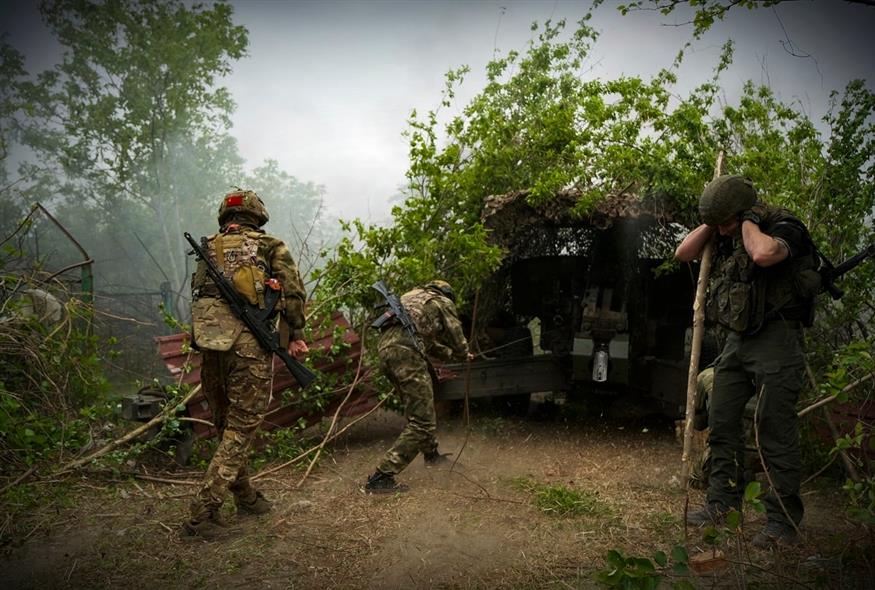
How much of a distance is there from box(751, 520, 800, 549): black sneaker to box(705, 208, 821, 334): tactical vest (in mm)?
1096

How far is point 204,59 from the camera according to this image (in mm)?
16547

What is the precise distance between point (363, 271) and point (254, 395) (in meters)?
2.50

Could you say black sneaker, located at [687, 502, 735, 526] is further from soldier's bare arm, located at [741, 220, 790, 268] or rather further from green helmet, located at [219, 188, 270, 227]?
green helmet, located at [219, 188, 270, 227]

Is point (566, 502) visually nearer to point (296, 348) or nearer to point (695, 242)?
point (695, 242)

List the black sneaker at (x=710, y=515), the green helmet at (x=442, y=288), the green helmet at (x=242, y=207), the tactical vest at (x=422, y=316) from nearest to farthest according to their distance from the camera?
the black sneaker at (x=710, y=515), the green helmet at (x=242, y=207), the tactical vest at (x=422, y=316), the green helmet at (x=442, y=288)

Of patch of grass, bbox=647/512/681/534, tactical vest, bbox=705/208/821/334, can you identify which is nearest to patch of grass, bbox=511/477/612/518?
patch of grass, bbox=647/512/681/534

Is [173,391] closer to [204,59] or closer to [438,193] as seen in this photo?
[438,193]

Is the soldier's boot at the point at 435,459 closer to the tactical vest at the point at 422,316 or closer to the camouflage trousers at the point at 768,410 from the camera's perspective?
the tactical vest at the point at 422,316

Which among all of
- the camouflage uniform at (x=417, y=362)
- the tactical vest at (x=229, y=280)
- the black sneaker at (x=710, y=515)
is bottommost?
the black sneaker at (x=710, y=515)

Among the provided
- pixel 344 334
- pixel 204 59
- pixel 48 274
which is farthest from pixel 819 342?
pixel 204 59

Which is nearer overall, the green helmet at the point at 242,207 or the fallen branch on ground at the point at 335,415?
the green helmet at the point at 242,207

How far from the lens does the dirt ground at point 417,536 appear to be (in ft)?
10.4

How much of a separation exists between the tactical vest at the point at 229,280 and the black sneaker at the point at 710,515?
3.12 metres

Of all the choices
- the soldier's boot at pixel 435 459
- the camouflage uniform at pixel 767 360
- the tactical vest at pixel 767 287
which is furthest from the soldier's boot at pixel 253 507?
the tactical vest at pixel 767 287
